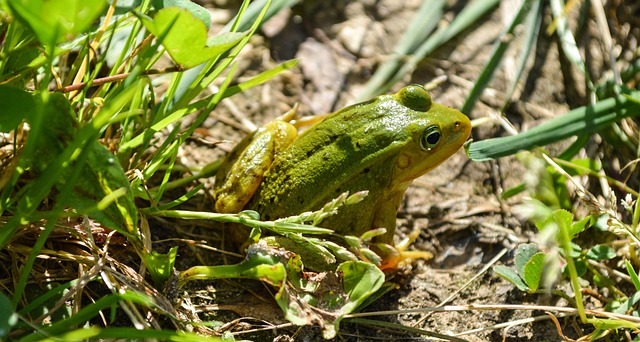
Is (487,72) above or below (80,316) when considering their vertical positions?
below

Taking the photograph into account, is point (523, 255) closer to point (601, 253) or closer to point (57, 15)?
point (601, 253)

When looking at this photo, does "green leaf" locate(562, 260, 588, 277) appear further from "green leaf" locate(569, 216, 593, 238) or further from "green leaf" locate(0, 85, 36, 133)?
"green leaf" locate(0, 85, 36, 133)

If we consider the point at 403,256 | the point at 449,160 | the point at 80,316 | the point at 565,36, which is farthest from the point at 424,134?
the point at 80,316

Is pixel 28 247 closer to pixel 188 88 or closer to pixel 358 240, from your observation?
pixel 188 88

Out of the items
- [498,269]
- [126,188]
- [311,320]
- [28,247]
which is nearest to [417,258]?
[498,269]

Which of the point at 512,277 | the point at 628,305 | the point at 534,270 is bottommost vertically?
the point at 628,305

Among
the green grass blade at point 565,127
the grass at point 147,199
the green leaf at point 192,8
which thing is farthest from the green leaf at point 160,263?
the green grass blade at point 565,127

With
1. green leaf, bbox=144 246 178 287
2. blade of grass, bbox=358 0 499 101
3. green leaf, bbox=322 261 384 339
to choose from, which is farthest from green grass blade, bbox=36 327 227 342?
blade of grass, bbox=358 0 499 101
